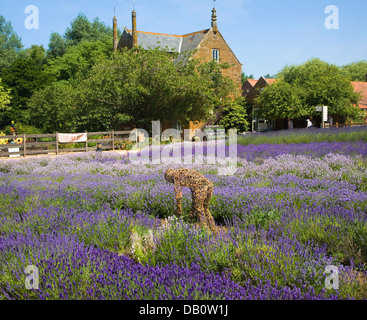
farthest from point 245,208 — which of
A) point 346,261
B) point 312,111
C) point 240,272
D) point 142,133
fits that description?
point 312,111

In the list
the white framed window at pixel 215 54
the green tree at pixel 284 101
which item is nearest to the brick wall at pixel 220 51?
the white framed window at pixel 215 54

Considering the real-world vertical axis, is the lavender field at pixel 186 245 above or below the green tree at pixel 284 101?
below

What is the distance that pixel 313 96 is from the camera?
3944 cm

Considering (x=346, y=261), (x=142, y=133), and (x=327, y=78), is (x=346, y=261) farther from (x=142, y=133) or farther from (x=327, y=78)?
(x=327, y=78)

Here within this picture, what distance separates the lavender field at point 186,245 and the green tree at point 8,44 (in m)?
51.7

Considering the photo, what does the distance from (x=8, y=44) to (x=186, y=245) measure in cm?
6385

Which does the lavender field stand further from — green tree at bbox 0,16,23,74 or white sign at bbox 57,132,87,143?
green tree at bbox 0,16,23,74

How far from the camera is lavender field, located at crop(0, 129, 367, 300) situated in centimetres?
273

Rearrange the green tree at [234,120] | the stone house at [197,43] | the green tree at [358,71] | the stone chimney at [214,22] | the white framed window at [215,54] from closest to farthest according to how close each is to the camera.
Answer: the green tree at [234,120], the stone house at [197,43], the stone chimney at [214,22], the white framed window at [215,54], the green tree at [358,71]

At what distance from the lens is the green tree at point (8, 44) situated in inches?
1984

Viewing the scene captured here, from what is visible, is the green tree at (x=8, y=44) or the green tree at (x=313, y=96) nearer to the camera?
the green tree at (x=313, y=96)

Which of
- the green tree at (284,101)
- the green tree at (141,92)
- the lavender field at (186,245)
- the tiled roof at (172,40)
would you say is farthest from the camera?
the green tree at (284,101)

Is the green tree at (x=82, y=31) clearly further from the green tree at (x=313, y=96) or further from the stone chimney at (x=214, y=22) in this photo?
the green tree at (x=313, y=96)

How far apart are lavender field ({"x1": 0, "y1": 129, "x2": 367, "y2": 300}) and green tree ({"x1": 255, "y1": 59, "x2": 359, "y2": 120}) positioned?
34.9 meters
